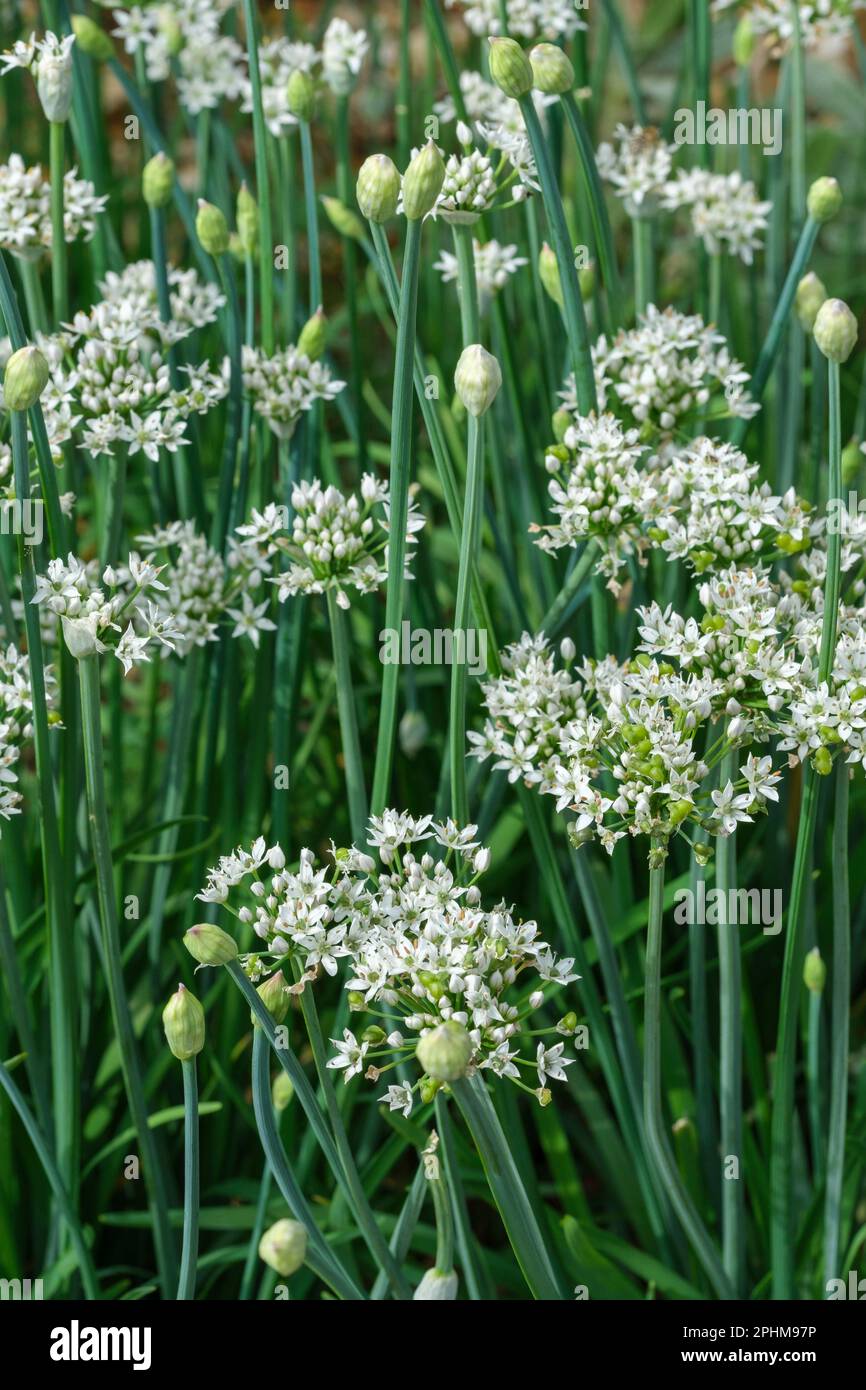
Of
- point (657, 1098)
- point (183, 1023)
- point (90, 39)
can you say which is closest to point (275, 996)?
point (183, 1023)

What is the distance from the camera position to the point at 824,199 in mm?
1962

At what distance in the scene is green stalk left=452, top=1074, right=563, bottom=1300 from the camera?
50.8 inches

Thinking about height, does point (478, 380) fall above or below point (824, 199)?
below

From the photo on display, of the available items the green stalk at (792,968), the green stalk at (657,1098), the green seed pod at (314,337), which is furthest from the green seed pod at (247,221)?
the green stalk at (657,1098)

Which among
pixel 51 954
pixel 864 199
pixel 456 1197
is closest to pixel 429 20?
pixel 51 954

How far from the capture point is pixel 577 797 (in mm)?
1479

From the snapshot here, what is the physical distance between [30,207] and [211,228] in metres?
0.27

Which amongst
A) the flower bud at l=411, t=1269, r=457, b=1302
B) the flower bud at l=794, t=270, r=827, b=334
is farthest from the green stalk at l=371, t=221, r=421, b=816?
the flower bud at l=794, t=270, r=827, b=334

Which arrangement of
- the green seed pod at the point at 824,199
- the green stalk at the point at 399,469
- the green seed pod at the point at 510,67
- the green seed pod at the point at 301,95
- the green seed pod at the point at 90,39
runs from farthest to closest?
1. the green seed pod at the point at 90,39
2. the green seed pod at the point at 301,95
3. the green seed pod at the point at 824,199
4. the green seed pod at the point at 510,67
5. the green stalk at the point at 399,469

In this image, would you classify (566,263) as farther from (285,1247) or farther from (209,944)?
(285,1247)

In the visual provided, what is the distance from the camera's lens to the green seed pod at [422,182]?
4.98 ft

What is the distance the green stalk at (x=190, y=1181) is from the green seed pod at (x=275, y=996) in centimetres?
8

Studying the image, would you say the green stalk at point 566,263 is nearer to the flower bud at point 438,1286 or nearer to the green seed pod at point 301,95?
the green seed pod at point 301,95
